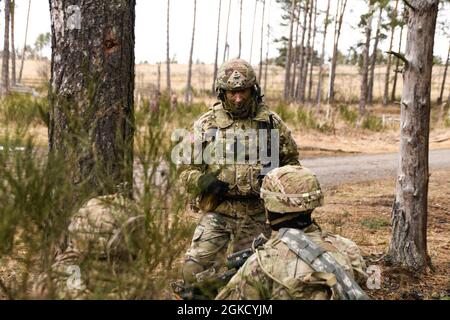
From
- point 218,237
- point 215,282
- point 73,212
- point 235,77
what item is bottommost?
point 218,237

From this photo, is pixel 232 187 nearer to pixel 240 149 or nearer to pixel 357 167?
pixel 240 149

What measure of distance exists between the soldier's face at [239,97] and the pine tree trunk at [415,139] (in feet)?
4.47

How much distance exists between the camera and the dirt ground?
4133mm

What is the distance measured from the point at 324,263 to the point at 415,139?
225 cm

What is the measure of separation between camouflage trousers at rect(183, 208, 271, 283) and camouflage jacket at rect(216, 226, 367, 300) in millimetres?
1175

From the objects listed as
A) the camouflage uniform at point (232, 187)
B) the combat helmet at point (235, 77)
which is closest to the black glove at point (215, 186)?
the camouflage uniform at point (232, 187)

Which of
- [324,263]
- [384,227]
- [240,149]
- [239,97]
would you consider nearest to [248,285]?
[324,263]

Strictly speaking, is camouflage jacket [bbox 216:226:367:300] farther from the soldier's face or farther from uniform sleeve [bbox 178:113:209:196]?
the soldier's face

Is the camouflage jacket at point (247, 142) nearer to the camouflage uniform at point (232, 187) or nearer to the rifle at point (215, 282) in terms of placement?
the camouflage uniform at point (232, 187)

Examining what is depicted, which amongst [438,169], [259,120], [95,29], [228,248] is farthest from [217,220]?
[438,169]

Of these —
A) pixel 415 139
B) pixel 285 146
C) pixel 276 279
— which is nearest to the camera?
pixel 276 279

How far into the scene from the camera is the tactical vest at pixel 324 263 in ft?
7.80

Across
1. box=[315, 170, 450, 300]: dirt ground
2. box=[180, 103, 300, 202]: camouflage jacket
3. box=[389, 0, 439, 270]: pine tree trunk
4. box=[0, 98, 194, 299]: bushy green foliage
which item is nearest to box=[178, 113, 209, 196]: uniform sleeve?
box=[180, 103, 300, 202]: camouflage jacket

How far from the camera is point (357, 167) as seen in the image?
450 inches
